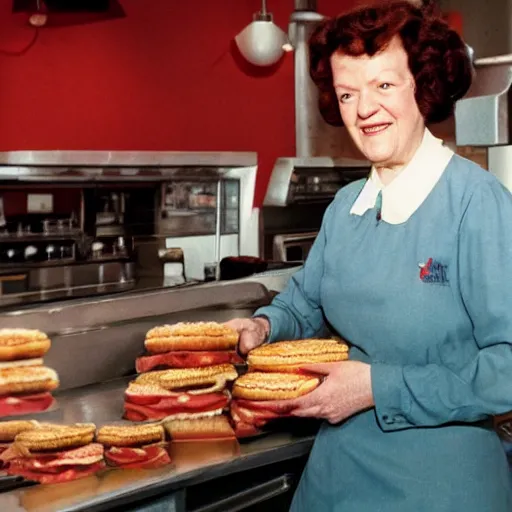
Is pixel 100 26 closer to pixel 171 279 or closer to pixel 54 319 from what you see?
pixel 171 279

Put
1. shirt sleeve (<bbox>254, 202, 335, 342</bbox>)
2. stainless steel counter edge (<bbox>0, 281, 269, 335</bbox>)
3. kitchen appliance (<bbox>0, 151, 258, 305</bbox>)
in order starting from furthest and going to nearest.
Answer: kitchen appliance (<bbox>0, 151, 258, 305</bbox>) → stainless steel counter edge (<bbox>0, 281, 269, 335</bbox>) → shirt sleeve (<bbox>254, 202, 335, 342</bbox>)

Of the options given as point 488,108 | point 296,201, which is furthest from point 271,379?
point 296,201

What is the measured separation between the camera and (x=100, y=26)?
5.39 metres

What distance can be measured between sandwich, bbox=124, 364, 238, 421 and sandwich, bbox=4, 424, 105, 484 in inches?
6.2

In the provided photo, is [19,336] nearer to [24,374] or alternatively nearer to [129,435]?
[24,374]

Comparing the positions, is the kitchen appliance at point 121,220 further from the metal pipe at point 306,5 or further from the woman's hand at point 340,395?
the woman's hand at point 340,395

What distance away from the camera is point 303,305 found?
1.77 m

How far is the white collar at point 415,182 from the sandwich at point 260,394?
350mm

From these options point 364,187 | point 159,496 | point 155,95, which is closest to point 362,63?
point 364,187

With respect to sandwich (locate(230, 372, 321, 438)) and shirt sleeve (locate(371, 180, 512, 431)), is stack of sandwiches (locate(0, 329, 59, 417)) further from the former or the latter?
shirt sleeve (locate(371, 180, 512, 431))

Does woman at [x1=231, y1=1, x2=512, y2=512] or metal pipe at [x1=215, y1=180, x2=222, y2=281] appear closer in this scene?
woman at [x1=231, y1=1, x2=512, y2=512]

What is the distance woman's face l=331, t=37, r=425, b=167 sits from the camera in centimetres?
147

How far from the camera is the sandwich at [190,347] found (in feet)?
5.54

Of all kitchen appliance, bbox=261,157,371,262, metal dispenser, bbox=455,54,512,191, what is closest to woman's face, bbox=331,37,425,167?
metal dispenser, bbox=455,54,512,191
